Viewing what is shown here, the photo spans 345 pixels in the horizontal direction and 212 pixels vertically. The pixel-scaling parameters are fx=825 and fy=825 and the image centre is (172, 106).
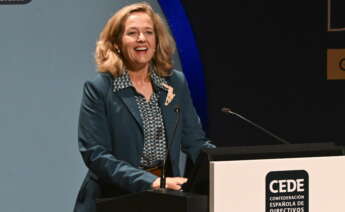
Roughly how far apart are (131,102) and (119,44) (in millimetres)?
266

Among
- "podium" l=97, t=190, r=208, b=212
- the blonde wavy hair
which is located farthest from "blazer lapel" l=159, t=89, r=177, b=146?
"podium" l=97, t=190, r=208, b=212

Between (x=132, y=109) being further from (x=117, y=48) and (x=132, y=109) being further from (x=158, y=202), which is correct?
(x=158, y=202)

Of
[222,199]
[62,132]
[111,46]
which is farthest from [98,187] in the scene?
[62,132]

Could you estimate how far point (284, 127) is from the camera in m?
4.95

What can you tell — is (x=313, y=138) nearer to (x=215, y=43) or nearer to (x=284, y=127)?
(x=284, y=127)

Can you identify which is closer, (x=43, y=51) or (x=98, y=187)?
(x=98, y=187)

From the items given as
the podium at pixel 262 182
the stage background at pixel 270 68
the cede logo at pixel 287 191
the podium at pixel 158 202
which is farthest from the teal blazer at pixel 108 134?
the stage background at pixel 270 68

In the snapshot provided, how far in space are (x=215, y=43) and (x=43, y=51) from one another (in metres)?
1.00

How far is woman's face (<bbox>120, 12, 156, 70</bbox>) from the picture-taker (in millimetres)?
3301

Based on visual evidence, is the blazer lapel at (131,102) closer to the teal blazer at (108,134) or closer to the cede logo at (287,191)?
the teal blazer at (108,134)

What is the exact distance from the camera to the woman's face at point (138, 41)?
330 centimetres

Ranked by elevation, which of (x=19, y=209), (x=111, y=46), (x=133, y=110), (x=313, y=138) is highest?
(x=111, y=46)

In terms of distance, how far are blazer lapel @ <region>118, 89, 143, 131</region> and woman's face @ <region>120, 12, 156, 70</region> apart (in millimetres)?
134

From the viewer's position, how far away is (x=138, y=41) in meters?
3.30
